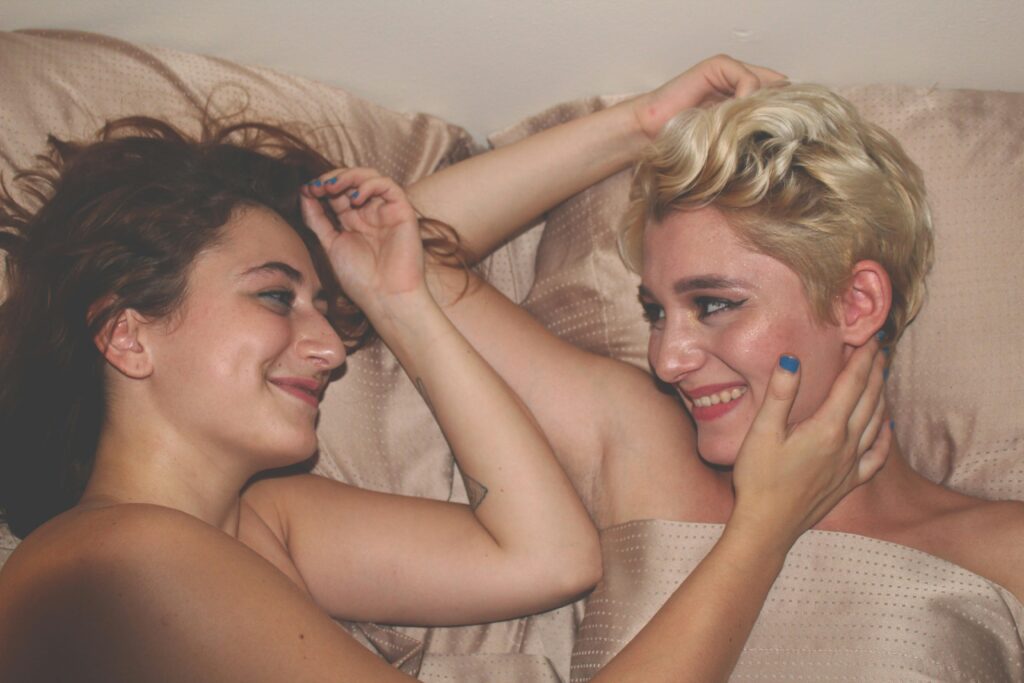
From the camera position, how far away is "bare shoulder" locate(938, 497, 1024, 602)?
1883mm

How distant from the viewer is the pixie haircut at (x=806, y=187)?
1.90 metres

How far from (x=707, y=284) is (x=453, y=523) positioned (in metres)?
0.66

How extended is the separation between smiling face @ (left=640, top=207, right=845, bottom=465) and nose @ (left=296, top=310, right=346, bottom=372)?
23.1 inches

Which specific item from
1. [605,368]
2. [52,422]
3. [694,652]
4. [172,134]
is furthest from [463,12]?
[694,652]

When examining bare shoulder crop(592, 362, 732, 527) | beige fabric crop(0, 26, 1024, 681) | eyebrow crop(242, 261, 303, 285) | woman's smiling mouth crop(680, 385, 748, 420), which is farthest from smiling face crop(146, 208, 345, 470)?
woman's smiling mouth crop(680, 385, 748, 420)

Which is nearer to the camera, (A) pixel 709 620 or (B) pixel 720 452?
(A) pixel 709 620

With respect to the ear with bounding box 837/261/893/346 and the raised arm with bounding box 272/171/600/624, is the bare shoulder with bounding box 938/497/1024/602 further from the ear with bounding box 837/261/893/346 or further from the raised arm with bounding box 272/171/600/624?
Result: the raised arm with bounding box 272/171/600/624

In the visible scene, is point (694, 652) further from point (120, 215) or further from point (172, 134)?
point (172, 134)

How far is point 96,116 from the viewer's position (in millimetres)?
2240

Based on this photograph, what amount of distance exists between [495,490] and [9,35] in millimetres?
1419

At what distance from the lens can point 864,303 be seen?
6.39 ft

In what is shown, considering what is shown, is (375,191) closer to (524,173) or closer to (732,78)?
(524,173)

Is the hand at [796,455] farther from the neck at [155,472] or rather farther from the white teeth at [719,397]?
the neck at [155,472]

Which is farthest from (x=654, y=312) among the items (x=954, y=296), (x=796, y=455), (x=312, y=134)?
(x=312, y=134)
